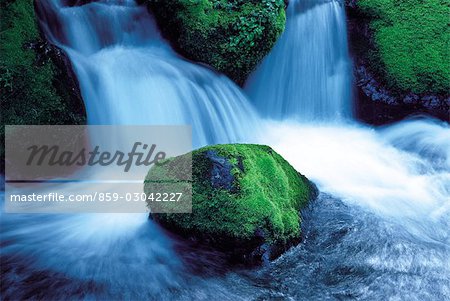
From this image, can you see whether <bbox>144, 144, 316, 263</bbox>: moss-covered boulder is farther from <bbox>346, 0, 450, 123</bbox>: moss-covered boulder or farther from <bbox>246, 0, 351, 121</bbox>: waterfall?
<bbox>346, 0, 450, 123</bbox>: moss-covered boulder

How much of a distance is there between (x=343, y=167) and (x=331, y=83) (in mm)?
2449

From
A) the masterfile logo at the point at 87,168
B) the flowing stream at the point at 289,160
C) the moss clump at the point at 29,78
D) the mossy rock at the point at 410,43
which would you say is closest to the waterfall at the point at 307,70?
the flowing stream at the point at 289,160

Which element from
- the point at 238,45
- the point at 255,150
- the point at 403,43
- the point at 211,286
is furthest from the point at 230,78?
the point at 211,286

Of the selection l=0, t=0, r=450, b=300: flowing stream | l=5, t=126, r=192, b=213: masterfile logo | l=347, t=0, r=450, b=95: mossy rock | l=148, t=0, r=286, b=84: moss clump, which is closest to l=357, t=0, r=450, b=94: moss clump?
l=347, t=0, r=450, b=95: mossy rock

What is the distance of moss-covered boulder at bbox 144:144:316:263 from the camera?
4.42 m

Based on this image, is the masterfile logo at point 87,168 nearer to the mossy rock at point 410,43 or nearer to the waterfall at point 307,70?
the waterfall at point 307,70

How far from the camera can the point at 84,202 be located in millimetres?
5727

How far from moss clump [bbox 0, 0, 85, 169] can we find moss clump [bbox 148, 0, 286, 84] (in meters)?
2.12

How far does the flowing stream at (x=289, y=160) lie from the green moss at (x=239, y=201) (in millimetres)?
229

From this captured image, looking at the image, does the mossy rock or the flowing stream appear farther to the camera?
the mossy rock

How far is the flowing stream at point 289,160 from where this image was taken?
13.8 ft

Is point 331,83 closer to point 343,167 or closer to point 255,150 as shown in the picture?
point 343,167

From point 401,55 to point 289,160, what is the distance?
3.24 metres

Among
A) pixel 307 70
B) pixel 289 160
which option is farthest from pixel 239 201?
pixel 307 70
